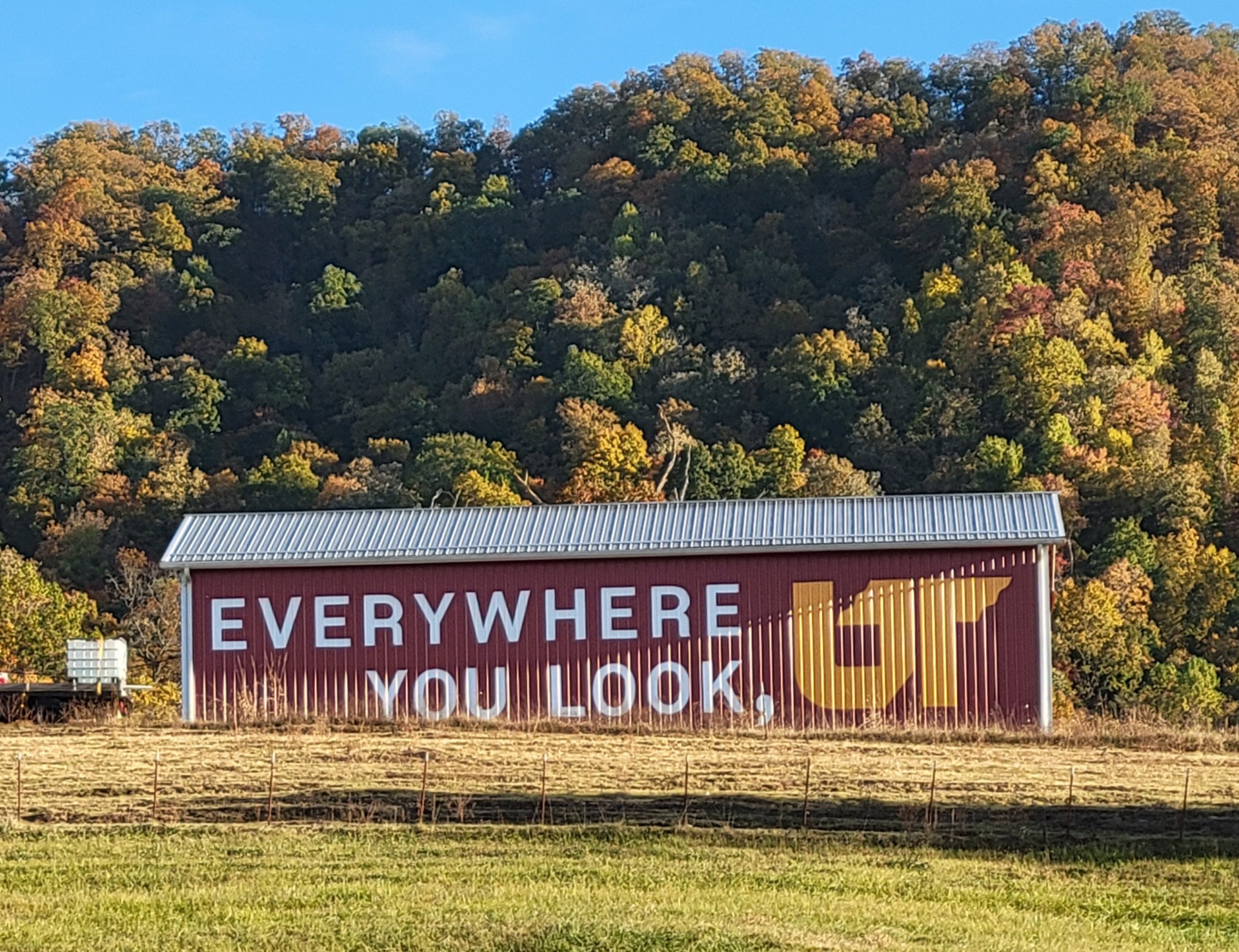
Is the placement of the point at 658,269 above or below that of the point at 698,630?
above

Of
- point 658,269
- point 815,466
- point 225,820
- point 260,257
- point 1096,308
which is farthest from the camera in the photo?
point 260,257

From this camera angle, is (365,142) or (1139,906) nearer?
(1139,906)

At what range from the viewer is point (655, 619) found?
1389 inches

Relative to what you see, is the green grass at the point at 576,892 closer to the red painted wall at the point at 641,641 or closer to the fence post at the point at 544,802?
the fence post at the point at 544,802

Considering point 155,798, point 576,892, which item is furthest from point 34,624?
point 576,892

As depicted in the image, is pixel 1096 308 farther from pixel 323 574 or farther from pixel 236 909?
pixel 236 909

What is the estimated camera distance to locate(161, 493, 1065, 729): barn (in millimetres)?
34688

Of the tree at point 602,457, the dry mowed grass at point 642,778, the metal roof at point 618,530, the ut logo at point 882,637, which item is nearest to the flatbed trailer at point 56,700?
the metal roof at point 618,530

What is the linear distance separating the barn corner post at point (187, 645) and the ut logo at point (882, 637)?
31.6ft

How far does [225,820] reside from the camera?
80.8ft

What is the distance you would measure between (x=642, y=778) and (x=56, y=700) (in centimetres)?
1423

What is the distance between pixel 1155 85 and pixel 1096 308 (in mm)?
17004

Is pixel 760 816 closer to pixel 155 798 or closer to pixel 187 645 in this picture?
pixel 155 798

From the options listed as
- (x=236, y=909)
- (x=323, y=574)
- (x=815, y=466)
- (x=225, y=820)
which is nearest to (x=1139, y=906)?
(x=236, y=909)
